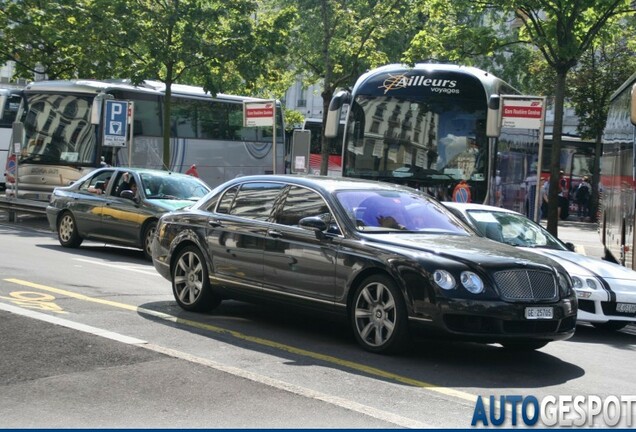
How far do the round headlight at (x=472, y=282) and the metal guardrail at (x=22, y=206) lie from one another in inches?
686

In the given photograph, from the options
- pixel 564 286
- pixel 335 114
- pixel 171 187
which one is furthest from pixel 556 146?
pixel 564 286

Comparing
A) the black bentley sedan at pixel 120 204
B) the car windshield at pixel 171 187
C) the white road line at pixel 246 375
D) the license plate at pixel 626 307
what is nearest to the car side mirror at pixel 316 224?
the white road line at pixel 246 375

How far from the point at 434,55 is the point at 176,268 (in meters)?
11.7

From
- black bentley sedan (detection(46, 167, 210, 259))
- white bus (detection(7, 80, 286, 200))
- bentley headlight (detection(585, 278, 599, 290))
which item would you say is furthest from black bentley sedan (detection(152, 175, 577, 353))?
white bus (detection(7, 80, 286, 200))

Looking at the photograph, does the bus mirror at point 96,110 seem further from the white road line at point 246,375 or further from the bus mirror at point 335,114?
the white road line at point 246,375

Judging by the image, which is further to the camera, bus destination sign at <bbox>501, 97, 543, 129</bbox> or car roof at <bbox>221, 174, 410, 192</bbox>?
bus destination sign at <bbox>501, 97, 543, 129</bbox>

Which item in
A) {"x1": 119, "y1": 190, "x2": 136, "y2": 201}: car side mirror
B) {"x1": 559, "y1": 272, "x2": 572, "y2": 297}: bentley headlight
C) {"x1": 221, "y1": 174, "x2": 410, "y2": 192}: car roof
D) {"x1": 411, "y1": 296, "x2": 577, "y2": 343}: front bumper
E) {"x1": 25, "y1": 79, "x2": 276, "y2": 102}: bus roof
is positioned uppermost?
{"x1": 25, "y1": 79, "x2": 276, "y2": 102}: bus roof

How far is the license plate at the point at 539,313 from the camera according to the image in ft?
28.7

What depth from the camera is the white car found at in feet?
37.9

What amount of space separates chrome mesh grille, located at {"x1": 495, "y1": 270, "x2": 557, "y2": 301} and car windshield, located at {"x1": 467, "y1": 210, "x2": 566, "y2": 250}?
151 inches

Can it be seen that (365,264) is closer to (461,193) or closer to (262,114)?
(461,193)

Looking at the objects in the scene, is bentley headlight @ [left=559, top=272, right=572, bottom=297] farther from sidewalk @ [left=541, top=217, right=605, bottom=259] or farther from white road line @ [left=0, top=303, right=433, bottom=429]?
sidewalk @ [left=541, top=217, right=605, bottom=259]

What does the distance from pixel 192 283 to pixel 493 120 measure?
29.3 ft

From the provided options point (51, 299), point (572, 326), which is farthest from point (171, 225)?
point (572, 326)
